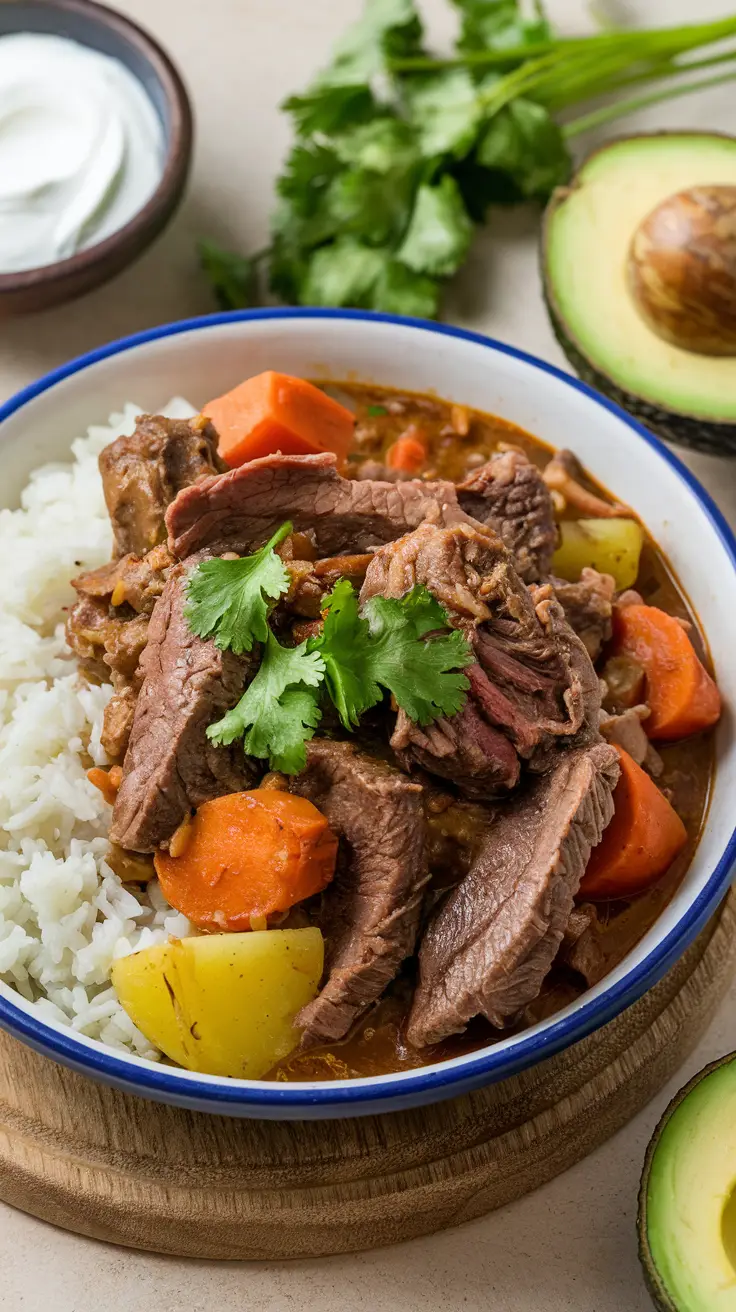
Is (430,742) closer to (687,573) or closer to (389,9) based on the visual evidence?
(687,573)

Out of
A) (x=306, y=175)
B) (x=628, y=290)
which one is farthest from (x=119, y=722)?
(x=306, y=175)

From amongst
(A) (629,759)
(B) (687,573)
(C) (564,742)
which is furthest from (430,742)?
(B) (687,573)

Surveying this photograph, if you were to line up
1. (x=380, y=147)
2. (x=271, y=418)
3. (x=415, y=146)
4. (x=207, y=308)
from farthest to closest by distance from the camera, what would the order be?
(x=207, y=308) → (x=415, y=146) → (x=380, y=147) → (x=271, y=418)

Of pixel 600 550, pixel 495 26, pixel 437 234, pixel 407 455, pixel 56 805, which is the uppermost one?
pixel 495 26

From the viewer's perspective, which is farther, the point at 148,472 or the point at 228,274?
the point at 228,274

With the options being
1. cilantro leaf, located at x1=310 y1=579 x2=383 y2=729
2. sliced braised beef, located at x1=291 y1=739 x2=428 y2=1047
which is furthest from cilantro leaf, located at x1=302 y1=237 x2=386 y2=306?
sliced braised beef, located at x1=291 y1=739 x2=428 y2=1047

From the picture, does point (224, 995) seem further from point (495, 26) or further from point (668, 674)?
point (495, 26)

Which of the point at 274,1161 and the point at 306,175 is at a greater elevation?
the point at 306,175

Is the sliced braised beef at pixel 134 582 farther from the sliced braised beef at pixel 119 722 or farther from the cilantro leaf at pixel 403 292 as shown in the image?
the cilantro leaf at pixel 403 292
